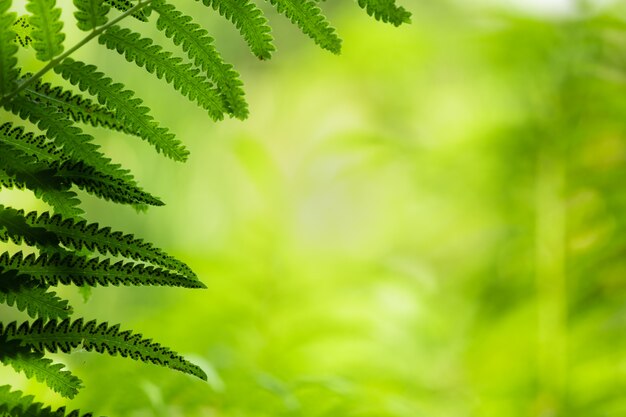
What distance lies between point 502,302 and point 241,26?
1.02 meters

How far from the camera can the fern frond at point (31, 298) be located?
0.40m

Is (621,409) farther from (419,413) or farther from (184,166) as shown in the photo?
Answer: (184,166)

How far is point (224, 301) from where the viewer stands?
5.02 feet

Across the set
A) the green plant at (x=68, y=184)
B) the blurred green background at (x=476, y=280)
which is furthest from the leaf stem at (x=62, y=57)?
the blurred green background at (x=476, y=280)

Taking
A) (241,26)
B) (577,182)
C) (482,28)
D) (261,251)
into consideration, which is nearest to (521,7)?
(482,28)

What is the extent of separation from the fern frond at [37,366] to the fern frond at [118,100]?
4.9 inches

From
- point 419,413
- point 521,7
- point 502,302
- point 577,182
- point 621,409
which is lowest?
point 419,413

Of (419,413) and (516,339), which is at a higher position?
(516,339)

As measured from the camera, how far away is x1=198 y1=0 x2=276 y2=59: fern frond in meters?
0.47

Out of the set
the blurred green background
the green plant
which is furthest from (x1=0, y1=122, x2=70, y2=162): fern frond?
the blurred green background

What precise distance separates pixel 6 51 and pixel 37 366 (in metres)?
0.16

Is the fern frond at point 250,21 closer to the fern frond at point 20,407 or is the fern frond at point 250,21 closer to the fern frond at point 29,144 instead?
the fern frond at point 29,144

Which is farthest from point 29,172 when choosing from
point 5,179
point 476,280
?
point 476,280

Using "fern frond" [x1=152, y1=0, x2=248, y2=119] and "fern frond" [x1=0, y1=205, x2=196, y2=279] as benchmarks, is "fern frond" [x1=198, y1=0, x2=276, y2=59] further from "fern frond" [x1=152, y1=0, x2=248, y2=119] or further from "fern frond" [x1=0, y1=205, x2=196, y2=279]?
"fern frond" [x1=0, y1=205, x2=196, y2=279]
